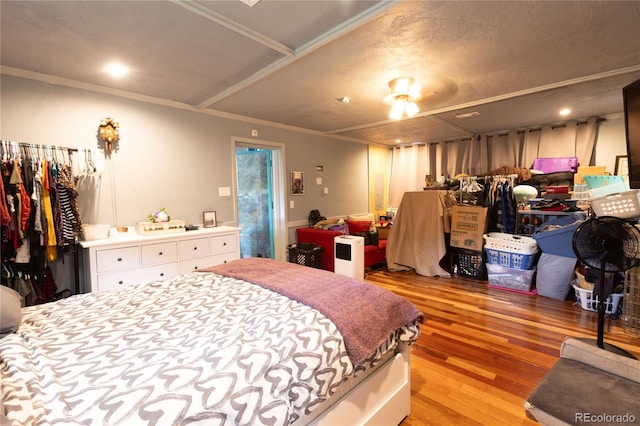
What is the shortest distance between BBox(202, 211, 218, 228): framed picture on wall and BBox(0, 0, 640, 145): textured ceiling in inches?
52.2

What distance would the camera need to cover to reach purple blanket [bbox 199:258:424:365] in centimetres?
125

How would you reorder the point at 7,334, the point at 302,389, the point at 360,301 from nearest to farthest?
1. the point at 302,389
2. the point at 7,334
3. the point at 360,301

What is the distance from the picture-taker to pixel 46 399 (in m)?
0.77

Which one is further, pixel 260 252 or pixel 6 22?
pixel 260 252

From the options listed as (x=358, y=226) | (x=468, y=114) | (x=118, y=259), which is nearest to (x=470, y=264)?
(x=358, y=226)

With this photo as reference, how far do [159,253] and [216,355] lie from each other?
2.27m

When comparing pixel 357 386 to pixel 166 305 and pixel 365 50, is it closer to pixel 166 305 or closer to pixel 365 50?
pixel 166 305

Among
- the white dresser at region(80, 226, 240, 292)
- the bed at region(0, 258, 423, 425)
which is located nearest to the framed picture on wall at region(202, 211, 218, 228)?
the white dresser at region(80, 226, 240, 292)

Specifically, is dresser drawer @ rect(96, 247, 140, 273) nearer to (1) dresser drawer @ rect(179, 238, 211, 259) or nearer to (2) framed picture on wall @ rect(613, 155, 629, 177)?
(1) dresser drawer @ rect(179, 238, 211, 259)

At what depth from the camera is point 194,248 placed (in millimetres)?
3102

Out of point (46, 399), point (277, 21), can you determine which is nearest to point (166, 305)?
point (46, 399)

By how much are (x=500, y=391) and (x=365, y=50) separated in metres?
2.55

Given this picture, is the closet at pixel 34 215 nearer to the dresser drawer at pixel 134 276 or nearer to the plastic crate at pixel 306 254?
the dresser drawer at pixel 134 276

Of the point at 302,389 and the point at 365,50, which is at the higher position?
the point at 365,50
